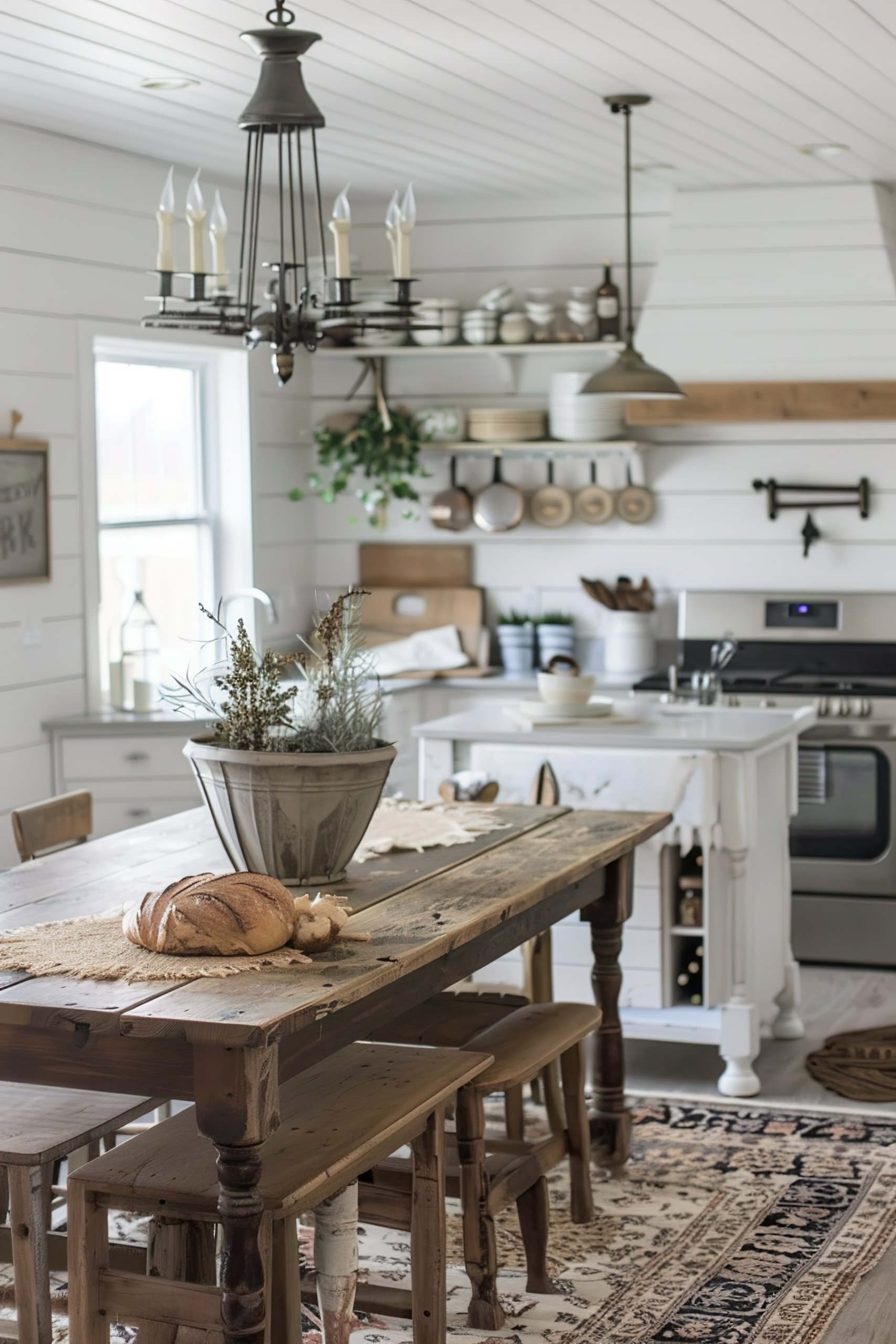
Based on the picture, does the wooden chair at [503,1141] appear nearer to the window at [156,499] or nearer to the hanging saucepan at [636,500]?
the window at [156,499]

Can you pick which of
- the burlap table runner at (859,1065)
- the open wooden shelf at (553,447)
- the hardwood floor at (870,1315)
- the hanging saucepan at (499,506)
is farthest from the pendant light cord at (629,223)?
the hardwood floor at (870,1315)

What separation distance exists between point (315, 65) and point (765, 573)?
2.66 meters

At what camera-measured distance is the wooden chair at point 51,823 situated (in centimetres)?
320

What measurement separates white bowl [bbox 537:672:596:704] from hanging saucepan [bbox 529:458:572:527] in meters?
1.82

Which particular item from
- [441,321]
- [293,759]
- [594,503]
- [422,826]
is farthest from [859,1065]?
[441,321]

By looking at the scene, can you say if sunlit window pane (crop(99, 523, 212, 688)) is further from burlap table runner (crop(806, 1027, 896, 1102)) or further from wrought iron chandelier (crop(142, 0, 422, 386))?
burlap table runner (crop(806, 1027, 896, 1102))

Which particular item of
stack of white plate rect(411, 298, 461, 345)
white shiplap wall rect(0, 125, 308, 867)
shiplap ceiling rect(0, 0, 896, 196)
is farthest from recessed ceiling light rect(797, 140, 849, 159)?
white shiplap wall rect(0, 125, 308, 867)

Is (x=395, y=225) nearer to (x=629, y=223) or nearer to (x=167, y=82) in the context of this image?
(x=167, y=82)

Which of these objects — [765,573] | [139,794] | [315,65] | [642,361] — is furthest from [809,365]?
[139,794]

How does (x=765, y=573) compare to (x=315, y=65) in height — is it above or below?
below

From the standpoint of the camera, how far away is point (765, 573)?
5844mm

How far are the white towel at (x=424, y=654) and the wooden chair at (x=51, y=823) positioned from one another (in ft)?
8.24

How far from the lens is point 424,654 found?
597 centimetres

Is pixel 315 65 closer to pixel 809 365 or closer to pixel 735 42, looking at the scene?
pixel 735 42
